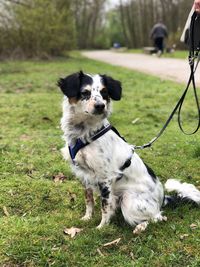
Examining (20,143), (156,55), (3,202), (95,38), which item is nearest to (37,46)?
(156,55)

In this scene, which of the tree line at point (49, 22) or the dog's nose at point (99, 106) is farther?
the tree line at point (49, 22)

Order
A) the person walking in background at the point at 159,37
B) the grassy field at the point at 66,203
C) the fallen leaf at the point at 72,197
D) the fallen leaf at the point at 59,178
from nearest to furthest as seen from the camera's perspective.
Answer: the grassy field at the point at 66,203, the fallen leaf at the point at 72,197, the fallen leaf at the point at 59,178, the person walking in background at the point at 159,37

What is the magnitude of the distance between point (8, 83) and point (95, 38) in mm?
46177

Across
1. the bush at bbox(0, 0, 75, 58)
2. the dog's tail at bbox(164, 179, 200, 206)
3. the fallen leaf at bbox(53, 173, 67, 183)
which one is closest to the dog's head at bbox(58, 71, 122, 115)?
the dog's tail at bbox(164, 179, 200, 206)

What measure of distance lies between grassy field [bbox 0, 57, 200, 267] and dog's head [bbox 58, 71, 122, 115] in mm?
1253

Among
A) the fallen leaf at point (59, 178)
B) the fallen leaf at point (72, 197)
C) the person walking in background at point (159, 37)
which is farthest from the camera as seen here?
the person walking in background at point (159, 37)

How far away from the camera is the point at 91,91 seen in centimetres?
430

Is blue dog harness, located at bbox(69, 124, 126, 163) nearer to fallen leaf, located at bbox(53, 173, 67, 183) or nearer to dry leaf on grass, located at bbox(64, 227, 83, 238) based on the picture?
dry leaf on grass, located at bbox(64, 227, 83, 238)

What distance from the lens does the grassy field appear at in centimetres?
394

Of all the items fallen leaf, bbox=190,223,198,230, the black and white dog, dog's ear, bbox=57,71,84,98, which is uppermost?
dog's ear, bbox=57,71,84,98

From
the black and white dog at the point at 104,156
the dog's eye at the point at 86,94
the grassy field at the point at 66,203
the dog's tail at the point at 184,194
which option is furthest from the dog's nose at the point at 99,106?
the dog's tail at the point at 184,194

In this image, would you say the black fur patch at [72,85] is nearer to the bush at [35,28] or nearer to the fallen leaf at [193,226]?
the fallen leaf at [193,226]

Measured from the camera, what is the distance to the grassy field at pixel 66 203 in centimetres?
394

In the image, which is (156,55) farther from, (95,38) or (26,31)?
(95,38)
